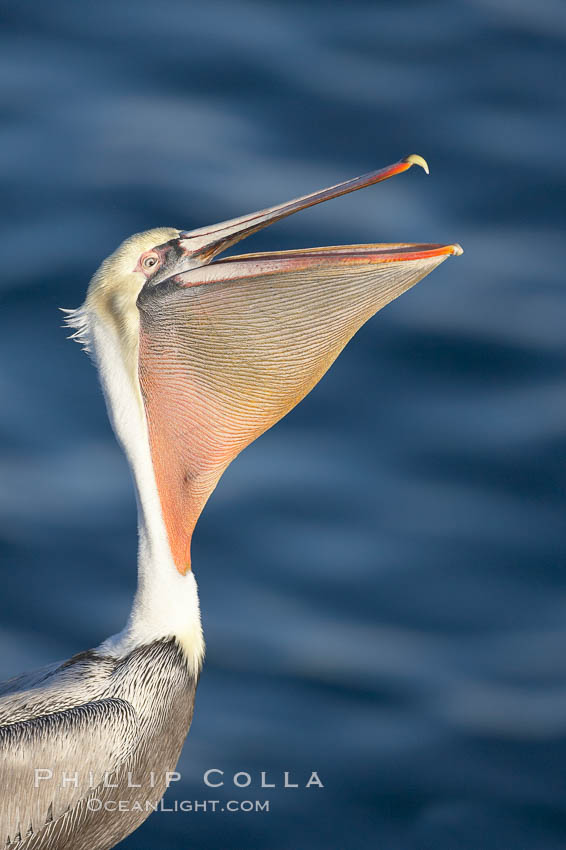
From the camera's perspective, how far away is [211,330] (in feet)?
14.5

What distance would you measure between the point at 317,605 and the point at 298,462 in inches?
30.2

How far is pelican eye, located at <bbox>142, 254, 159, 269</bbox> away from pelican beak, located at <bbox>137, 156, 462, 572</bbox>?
0.04 meters

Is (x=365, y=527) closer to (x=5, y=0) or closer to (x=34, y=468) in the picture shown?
(x=34, y=468)

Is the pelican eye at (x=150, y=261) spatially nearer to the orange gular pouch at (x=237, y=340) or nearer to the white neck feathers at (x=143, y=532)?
the orange gular pouch at (x=237, y=340)

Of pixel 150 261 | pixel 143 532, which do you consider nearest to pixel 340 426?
pixel 143 532

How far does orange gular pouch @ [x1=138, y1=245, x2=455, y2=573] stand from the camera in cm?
427

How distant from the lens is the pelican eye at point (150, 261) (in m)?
4.48

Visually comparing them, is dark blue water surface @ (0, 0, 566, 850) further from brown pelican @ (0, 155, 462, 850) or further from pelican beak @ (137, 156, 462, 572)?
pelican beak @ (137, 156, 462, 572)

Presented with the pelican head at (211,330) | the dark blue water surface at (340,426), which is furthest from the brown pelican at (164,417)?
the dark blue water surface at (340,426)

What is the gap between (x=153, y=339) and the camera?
446 cm

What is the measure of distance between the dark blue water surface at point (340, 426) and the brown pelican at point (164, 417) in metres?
1.05

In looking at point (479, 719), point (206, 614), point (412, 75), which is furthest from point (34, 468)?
point (412, 75)

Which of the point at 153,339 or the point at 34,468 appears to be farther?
the point at 34,468

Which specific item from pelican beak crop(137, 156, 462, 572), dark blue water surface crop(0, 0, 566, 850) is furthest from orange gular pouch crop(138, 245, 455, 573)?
dark blue water surface crop(0, 0, 566, 850)
